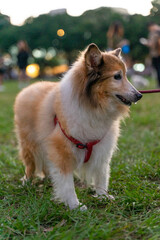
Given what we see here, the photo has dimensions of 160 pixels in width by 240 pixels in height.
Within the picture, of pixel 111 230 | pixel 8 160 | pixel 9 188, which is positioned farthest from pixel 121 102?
pixel 8 160

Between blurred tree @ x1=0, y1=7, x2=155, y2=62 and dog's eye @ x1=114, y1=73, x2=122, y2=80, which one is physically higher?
dog's eye @ x1=114, y1=73, x2=122, y2=80

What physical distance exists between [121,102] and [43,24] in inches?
1564

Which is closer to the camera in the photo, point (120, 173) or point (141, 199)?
point (141, 199)

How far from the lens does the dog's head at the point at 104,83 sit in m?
2.83

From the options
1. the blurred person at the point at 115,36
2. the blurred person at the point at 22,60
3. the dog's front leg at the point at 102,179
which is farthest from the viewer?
the blurred person at the point at 22,60

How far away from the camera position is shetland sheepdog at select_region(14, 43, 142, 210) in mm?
2852

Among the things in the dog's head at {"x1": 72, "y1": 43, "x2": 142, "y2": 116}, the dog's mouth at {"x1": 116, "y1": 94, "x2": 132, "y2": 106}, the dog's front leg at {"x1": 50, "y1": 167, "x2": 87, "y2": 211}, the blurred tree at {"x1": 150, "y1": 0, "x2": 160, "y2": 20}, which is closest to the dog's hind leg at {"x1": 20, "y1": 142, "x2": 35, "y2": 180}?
the dog's front leg at {"x1": 50, "y1": 167, "x2": 87, "y2": 211}

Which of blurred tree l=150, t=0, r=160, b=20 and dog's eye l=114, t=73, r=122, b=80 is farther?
blurred tree l=150, t=0, r=160, b=20

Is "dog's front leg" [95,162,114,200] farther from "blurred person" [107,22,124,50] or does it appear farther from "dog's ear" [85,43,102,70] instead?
"blurred person" [107,22,124,50]

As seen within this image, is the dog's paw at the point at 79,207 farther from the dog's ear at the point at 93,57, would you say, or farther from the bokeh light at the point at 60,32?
the bokeh light at the point at 60,32

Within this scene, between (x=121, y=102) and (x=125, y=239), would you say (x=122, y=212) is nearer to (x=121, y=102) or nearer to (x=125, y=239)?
(x=125, y=239)

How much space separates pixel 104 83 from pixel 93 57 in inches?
11.1

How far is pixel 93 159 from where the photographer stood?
3.08m

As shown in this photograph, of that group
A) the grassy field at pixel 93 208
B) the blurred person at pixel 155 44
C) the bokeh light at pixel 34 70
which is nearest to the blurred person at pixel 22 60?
the blurred person at pixel 155 44
